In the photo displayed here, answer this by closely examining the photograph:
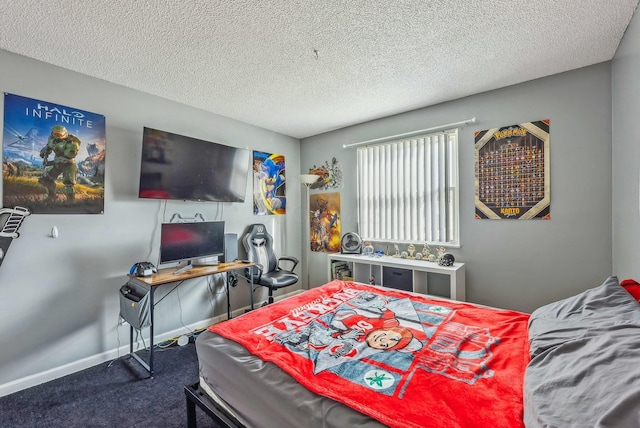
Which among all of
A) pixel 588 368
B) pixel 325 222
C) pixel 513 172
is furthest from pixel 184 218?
pixel 513 172

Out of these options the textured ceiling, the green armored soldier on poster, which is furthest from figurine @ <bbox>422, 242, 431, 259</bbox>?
the green armored soldier on poster

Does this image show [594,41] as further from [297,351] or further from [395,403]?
[297,351]

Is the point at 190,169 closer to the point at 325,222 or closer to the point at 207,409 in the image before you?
the point at 325,222

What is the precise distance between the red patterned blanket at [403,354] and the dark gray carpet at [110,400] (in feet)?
2.61

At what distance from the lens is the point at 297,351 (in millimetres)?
1471

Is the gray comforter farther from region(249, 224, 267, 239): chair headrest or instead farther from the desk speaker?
region(249, 224, 267, 239): chair headrest

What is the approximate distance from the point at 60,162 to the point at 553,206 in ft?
14.6

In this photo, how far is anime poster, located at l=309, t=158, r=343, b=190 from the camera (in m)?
4.16

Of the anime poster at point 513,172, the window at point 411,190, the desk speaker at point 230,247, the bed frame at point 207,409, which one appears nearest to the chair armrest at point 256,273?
the desk speaker at point 230,247

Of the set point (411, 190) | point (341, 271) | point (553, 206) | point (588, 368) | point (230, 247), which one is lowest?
point (341, 271)

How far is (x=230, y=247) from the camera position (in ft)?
11.3

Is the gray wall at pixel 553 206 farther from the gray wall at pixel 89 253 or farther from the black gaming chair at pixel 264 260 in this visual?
the gray wall at pixel 89 253

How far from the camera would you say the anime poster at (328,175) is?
13.6 feet

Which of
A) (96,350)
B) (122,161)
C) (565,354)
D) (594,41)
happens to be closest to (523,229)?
(594,41)
